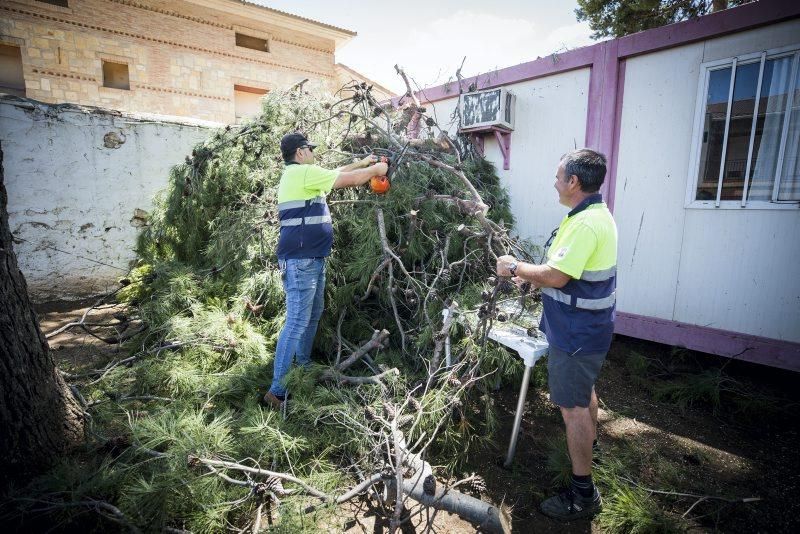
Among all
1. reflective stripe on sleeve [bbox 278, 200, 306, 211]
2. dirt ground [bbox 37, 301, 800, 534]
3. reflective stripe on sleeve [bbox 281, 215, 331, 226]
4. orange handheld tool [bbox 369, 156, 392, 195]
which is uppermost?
orange handheld tool [bbox 369, 156, 392, 195]

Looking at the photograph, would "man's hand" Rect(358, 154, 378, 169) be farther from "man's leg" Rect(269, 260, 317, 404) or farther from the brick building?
the brick building

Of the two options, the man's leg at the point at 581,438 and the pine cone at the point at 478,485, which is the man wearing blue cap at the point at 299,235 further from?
the man's leg at the point at 581,438

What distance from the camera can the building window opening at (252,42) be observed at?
45.1 feet

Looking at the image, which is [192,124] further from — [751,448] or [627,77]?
[751,448]

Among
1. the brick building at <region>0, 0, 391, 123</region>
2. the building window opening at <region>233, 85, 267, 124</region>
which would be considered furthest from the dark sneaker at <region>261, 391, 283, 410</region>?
the building window opening at <region>233, 85, 267, 124</region>

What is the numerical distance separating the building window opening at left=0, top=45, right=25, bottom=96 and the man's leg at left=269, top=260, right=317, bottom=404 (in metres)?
13.6

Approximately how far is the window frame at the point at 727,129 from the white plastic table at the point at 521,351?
2.35 meters

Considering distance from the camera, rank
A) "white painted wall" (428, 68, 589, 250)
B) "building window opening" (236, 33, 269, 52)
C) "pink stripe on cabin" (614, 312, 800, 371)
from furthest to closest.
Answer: "building window opening" (236, 33, 269, 52) → "white painted wall" (428, 68, 589, 250) → "pink stripe on cabin" (614, 312, 800, 371)

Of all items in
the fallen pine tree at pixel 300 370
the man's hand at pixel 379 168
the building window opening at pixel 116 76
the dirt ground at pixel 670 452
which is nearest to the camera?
the fallen pine tree at pixel 300 370

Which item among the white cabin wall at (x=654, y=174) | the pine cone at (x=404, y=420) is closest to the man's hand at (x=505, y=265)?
the pine cone at (x=404, y=420)

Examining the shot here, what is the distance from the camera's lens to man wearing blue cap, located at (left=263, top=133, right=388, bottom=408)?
2.72 m

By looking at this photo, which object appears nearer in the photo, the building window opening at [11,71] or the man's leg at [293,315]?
the man's leg at [293,315]

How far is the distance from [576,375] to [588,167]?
42.8 inches

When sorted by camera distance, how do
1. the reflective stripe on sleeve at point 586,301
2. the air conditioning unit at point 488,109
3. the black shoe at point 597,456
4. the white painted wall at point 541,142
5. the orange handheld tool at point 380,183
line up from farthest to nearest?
the air conditioning unit at point 488,109
the white painted wall at point 541,142
the orange handheld tool at point 380,183
the black shoe at point 597,456
the reflective stripe on sleeve at point 586,301
